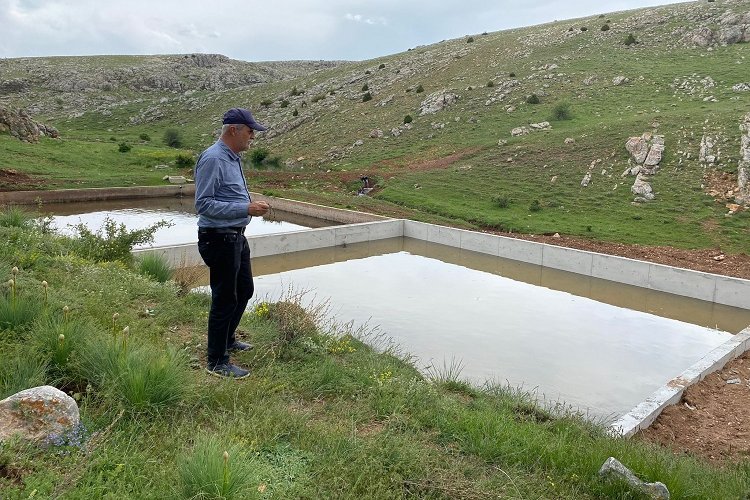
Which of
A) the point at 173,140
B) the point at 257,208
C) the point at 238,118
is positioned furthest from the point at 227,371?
the point at 173,140

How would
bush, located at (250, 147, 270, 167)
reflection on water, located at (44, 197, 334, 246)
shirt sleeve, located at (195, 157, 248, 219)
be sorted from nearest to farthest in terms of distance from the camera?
shirt sleeve, located at (195, 157, 248, 219)
reflection on water, located at (44, 197, 334, 246)
bush, located at (250, 147, 270, 167)

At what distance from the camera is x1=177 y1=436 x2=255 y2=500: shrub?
2.43 m

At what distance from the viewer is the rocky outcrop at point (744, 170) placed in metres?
16.0

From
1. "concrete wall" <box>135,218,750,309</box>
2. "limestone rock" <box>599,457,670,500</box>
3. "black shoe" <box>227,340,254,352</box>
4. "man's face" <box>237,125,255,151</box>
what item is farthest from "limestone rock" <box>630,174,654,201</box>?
"man's face" <box>237,125,255,151</box>

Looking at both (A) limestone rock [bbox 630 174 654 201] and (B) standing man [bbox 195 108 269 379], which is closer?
(B) standing man [bbox 195 108 269 379]

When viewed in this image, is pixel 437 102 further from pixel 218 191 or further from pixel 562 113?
pixel 218 191

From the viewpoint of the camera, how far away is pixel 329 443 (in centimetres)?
327

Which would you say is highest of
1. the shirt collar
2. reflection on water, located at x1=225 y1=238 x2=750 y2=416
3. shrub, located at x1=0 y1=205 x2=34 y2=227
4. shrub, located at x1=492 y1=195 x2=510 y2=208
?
the shirt collar

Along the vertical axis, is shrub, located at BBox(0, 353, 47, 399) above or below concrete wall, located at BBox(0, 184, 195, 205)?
above

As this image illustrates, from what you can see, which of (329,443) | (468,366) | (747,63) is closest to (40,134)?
(468,366)

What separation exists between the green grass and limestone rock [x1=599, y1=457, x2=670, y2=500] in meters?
0.06

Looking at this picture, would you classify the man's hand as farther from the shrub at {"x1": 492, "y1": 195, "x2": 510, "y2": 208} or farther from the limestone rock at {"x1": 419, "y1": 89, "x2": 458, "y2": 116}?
the limestone rock at {"x1": 419, "y1": 89, "x2": 458, "y2": 116}

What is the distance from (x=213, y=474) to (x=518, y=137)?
81.8ft

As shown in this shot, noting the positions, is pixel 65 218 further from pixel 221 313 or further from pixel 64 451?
pixel 64 451
